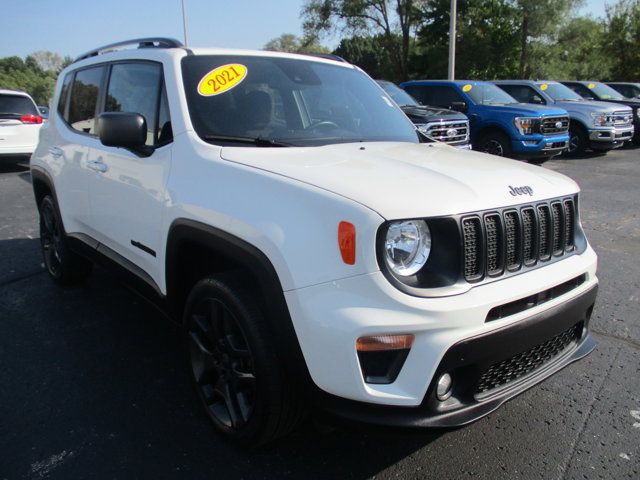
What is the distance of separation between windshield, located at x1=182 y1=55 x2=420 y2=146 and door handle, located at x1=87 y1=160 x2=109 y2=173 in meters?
0.88

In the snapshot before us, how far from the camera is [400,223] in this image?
1.98m

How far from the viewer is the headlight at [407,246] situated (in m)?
1.98

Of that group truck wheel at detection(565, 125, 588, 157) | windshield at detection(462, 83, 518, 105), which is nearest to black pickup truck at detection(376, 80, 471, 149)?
windshield at detection(462, 83, 518, 105)

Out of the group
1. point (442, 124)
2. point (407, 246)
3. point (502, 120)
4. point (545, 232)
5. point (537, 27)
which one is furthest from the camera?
point (537, 27)

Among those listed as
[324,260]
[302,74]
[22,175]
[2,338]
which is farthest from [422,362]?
[22,175]

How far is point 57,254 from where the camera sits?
456cm

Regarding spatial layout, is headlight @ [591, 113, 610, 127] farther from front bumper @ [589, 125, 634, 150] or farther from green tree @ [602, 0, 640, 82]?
green tree @ [602, 0, 640, 82]

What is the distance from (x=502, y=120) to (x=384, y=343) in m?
10.3

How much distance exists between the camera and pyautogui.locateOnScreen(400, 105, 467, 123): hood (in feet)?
32.7

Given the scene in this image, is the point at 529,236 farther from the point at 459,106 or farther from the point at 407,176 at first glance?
the point at 459,106

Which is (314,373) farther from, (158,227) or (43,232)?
(43,232)

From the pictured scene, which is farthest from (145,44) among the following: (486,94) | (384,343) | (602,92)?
(602,92)

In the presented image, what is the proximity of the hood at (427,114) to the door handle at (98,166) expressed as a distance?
7269mm

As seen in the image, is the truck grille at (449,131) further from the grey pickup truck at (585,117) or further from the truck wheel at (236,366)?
the truck wheel at (236,366)
